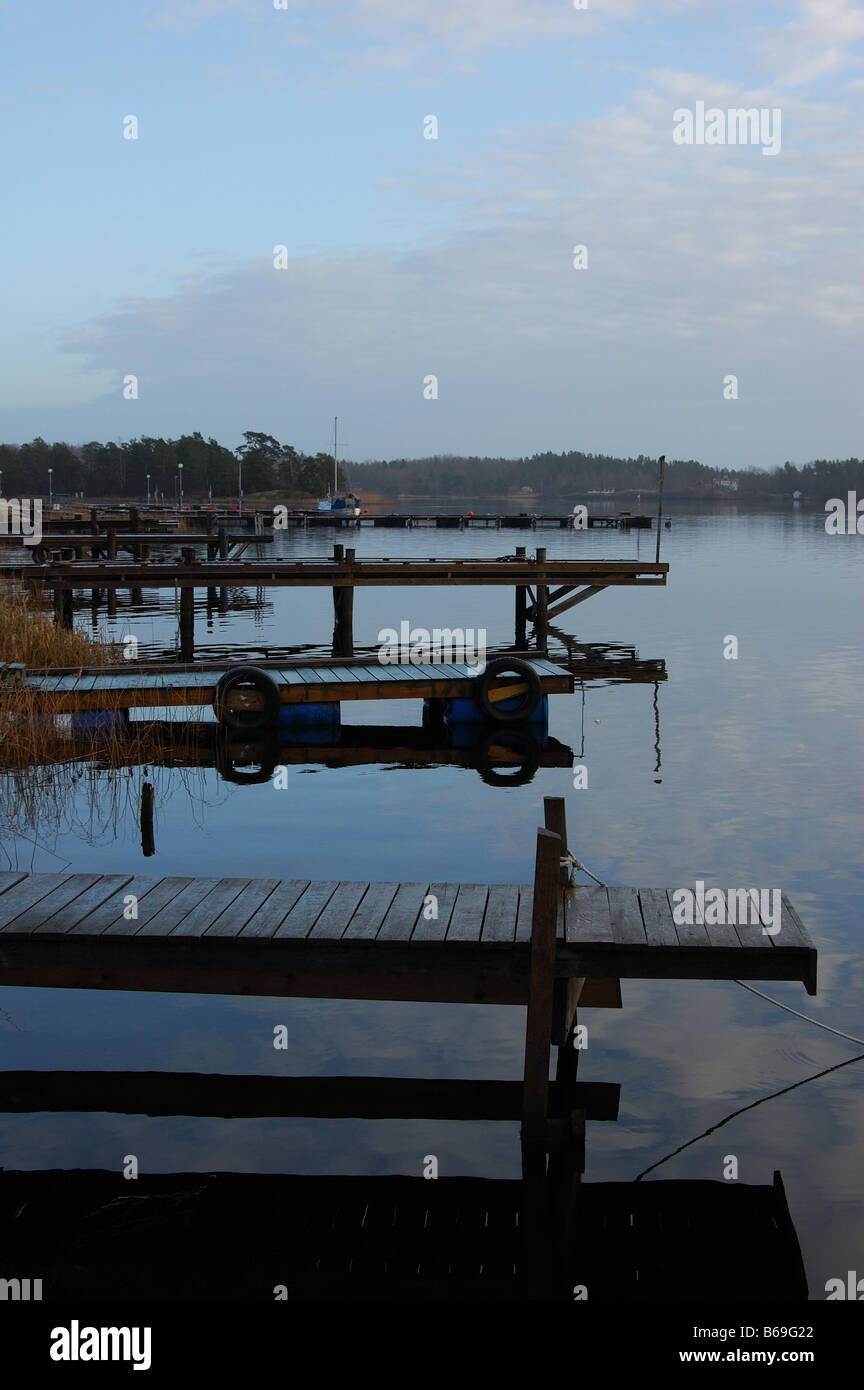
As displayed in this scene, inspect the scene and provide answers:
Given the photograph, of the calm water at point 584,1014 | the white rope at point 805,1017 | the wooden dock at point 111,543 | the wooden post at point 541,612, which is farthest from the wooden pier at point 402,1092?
the wooden dock at point 111,543

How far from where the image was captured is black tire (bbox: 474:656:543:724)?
69.3 feet

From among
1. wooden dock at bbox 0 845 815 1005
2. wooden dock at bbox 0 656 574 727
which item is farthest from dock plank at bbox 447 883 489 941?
wooden dock at bbox 0 656 574 727

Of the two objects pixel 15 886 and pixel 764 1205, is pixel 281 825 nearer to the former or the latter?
pixel 15 886

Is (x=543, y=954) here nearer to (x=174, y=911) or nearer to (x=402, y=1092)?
(x=402, y=1092)

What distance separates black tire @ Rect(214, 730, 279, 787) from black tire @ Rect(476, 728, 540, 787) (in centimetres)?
339

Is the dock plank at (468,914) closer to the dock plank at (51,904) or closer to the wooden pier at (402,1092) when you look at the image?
the wooden pier at (402,1092)

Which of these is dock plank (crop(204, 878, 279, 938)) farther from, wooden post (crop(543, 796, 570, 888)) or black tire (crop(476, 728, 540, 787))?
black tire (crop(476, 728, 540, 787))

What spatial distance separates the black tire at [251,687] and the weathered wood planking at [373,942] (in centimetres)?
1116

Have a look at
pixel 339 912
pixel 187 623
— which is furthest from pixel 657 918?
pixel 187 623

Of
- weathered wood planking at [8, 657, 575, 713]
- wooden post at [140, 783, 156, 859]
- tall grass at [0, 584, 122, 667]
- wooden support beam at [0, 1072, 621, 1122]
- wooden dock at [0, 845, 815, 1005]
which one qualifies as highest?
tall grass at [0, 584, 122, 667]

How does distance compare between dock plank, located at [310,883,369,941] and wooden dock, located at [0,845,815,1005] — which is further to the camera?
dock plank, located at [310,883,369,941]

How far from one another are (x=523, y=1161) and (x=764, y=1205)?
4.94 ft

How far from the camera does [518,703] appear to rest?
21328 millimetres

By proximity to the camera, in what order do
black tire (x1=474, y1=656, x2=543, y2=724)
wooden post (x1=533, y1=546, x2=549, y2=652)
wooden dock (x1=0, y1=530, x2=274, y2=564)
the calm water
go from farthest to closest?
wooden dock (x1=0, y1=530, x2=274, y2=564)
wooden post (x1=533, y1=546, x2=549, y2=652)
black tire (x1=474, y1=656, x2=543, y2=724)
the calm water
